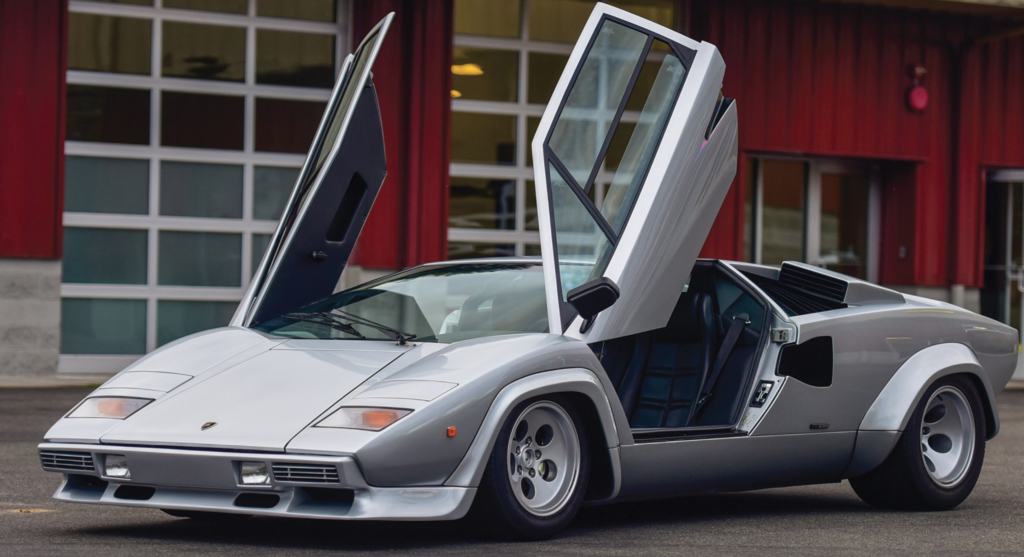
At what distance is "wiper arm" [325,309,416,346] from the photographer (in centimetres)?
530

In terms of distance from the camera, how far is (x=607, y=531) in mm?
5367

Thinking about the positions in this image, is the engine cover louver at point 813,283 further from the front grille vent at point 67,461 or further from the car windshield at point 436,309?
the front grille vent at point 67,461

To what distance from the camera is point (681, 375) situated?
20.3 feet

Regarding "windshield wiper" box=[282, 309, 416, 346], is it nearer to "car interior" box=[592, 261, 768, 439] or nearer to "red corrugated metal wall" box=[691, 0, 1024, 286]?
"car interior" box=[592, 261, 768, 439]

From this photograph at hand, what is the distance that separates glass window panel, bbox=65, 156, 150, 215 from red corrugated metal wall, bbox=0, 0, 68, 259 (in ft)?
1.18

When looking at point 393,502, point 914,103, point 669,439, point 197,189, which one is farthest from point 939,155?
point 393,502

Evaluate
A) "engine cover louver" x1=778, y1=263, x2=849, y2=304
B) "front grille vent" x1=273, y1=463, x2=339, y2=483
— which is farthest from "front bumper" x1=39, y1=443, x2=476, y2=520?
"engine cover louver" x1=778, y1=263, x2=849, y2=304

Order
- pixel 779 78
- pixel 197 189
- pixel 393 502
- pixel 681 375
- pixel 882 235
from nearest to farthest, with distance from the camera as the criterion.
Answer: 1. pixel 393 502
2. pixel 681 375
3. pixel 197 189
4. pixel 779 78
5. pixel 882 235

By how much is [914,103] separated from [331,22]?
7.19 meters

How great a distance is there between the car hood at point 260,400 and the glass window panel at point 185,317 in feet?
29.8

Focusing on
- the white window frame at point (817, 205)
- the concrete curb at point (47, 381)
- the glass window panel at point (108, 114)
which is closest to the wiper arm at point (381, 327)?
the concrete curb at point (47, 381)

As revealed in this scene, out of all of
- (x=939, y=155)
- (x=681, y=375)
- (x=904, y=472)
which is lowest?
(x=904, y=472)

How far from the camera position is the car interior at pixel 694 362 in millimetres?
6078

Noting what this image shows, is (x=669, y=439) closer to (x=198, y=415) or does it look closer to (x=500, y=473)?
(x=500, y=473)
